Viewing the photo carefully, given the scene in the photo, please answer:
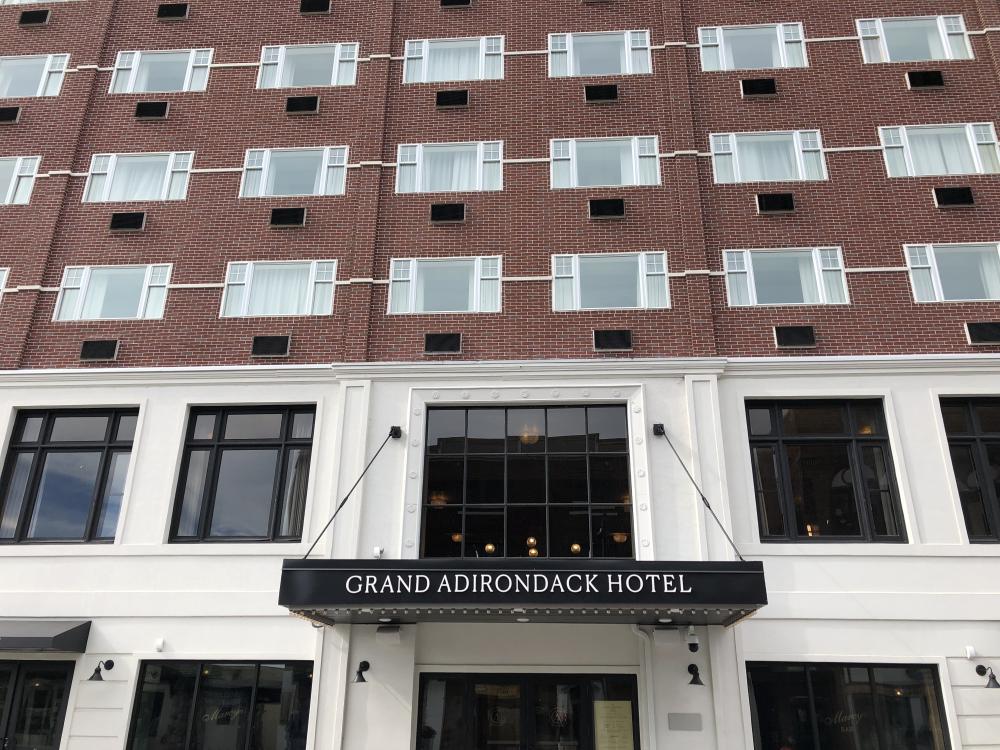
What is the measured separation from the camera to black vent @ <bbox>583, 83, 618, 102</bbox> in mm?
15875

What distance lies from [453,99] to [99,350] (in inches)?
347

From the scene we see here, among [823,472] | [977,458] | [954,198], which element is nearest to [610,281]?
[823,472]

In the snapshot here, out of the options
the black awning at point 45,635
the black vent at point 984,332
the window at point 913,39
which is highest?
the window at point 913,39

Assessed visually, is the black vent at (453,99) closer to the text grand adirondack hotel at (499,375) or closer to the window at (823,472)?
the text grand adirondack hotel at (499,375)

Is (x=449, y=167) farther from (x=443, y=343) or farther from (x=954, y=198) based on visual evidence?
(x=954, y=198)

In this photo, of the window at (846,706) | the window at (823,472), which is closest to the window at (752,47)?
the window at (823,472)

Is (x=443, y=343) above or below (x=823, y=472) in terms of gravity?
above

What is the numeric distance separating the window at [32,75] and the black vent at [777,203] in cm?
1562

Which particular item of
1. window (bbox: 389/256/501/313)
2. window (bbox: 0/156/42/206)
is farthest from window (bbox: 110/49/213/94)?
window (bbox: 389/256/501/313)

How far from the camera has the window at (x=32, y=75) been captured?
1702cm

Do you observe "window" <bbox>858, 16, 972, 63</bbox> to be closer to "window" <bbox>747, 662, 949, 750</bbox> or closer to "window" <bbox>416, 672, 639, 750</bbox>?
"window" <bbox>747, 662, 949, 750</bbox>

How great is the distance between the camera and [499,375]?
13.4 m

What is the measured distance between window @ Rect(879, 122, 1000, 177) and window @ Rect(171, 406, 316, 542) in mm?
12462

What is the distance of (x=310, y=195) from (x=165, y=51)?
555 cm
